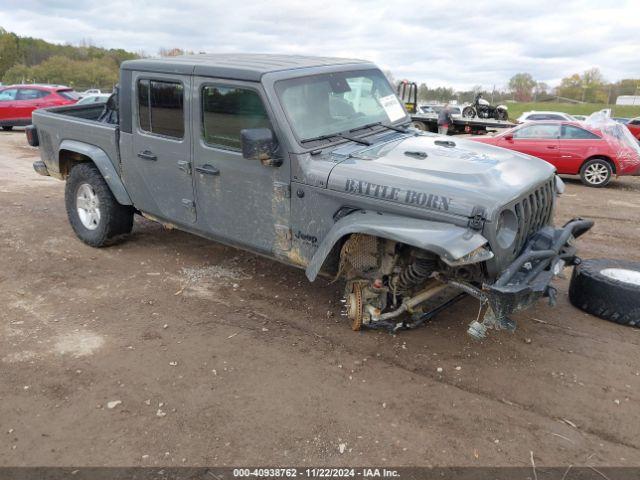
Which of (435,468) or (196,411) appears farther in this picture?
(196,411)

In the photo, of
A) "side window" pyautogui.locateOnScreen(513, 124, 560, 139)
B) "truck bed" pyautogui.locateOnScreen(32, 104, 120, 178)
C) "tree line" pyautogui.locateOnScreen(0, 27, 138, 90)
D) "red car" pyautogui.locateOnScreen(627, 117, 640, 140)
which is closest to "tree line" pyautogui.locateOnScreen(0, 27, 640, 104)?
"tree line" pyautogui.locateOnScreen(0, 27, 138, 90)

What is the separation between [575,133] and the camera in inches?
422

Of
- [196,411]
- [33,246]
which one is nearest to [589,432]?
[196,411]

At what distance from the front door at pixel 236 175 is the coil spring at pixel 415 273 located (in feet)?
3.08

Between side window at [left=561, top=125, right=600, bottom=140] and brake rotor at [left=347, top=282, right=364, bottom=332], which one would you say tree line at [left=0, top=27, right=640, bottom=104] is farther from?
brake rotor at [left=347, top=282, right=364, bottom=332]

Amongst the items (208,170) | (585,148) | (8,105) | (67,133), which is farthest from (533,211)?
(8,105)

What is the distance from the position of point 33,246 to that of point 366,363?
4253mm

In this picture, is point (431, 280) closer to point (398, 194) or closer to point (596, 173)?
point (398, 194)

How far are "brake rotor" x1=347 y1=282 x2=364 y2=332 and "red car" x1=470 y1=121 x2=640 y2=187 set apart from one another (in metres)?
8.14

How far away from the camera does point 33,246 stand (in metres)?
5.90

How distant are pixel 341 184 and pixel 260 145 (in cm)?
63

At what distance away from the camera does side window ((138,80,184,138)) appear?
14.7 feet

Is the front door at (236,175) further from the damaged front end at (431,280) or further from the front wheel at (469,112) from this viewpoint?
the front wheel at (469,112)

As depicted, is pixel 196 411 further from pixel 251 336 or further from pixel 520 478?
pixel 520 478
